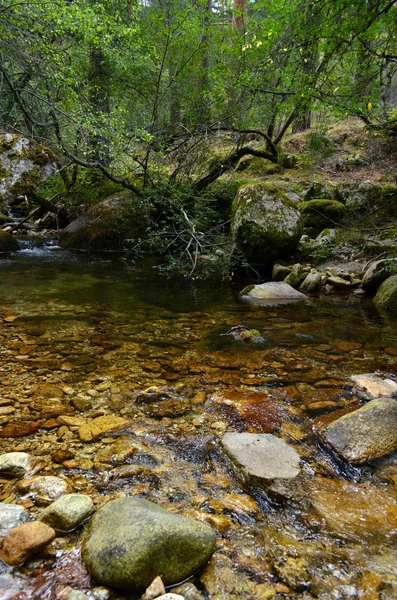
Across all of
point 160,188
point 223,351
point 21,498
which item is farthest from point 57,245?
point 21,498

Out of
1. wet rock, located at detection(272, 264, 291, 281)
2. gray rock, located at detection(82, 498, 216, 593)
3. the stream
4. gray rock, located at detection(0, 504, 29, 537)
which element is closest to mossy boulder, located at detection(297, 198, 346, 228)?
wet rock, located at detection(272, 264, 291, 281)

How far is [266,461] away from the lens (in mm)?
2262

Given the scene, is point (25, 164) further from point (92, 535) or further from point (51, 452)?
point (92, 535)

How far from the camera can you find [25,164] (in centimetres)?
1307

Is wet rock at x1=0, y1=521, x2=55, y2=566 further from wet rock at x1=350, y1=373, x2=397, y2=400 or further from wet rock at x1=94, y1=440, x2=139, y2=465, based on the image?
wet rock at x1=350, y1=373, x2=397, y2=400

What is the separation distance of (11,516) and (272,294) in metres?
5.60

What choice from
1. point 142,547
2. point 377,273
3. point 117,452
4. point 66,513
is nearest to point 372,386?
point 117,452

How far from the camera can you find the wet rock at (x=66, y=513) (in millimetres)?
1715

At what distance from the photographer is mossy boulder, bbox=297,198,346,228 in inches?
366

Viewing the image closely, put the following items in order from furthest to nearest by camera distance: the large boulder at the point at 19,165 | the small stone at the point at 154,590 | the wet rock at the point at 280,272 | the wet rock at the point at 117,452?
the large boulder at the point at 19,165, the wet rock at the point at 280,272, the wet rock at the point at 117,452, the small stone at the point at 154,590

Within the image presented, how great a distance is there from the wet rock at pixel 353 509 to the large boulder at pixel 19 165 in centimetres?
1329

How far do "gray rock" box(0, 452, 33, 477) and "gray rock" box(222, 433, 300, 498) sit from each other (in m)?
1.24

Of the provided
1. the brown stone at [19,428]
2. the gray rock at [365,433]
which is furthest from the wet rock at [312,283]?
the brown stone at [19,428]

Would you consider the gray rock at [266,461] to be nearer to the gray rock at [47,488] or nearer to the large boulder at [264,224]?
the gray rock at [47,488]
